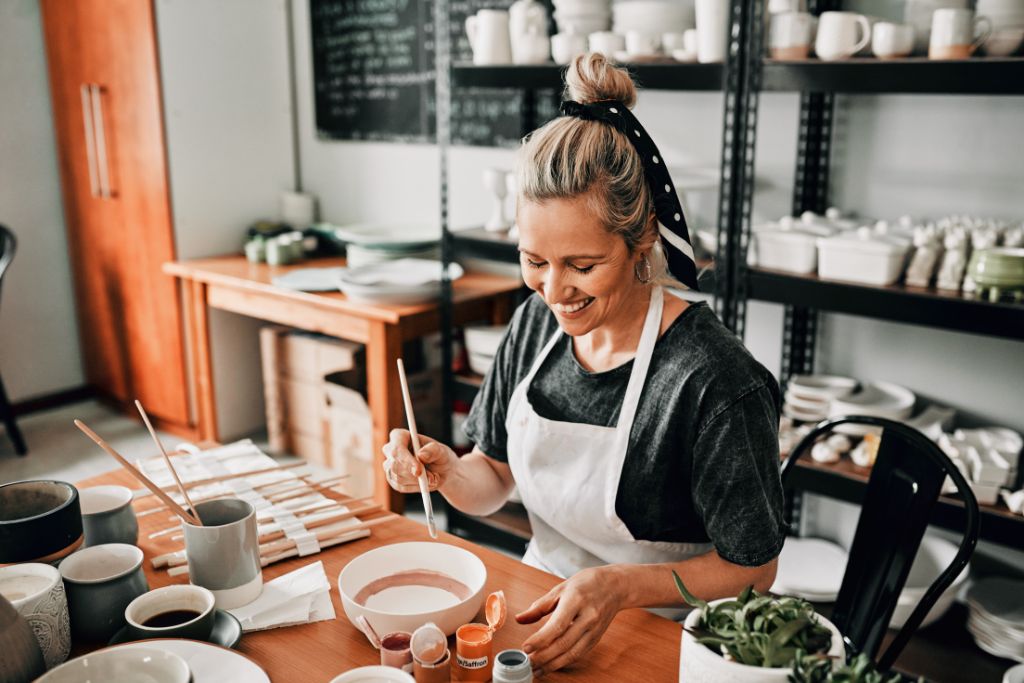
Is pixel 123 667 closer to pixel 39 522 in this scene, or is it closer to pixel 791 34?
pixel 39 522

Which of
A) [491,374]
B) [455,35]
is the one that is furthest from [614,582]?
[455,35]

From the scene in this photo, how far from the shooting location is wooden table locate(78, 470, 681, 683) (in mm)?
1073

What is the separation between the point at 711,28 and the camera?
2230 mm

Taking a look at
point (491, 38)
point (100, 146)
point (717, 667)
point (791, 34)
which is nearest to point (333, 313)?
point (491, 38)

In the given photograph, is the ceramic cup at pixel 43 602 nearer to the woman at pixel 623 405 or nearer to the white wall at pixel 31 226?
the woman at pixel 623 405

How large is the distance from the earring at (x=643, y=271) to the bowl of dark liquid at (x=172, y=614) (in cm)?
78

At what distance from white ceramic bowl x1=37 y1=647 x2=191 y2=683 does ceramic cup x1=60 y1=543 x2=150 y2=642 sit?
0.48 feet

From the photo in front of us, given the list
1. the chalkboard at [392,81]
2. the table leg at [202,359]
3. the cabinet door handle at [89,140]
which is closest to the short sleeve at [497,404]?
the chalkboard at [392,81]

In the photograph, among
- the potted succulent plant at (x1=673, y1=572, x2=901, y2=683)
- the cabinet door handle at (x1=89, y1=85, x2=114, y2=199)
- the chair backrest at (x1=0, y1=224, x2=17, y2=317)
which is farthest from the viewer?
the cabinet door handle at (x1=89, y1=85, x2=114, y2=199)

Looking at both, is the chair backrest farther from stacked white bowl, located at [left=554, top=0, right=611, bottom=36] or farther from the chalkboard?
stacked white bowl, located at [left=554, top=0, right=611, bottom=36]

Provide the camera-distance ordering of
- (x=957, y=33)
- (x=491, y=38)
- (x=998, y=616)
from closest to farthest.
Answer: (x=957, y=33), (x=998, y=616), (x=491, y=38)

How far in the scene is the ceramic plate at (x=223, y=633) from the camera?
3.51 feet

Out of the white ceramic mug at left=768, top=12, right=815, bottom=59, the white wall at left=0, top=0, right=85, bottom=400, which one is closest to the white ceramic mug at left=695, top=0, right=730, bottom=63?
the white ceramic mug at left=768, top=12, right=815, bottom=59

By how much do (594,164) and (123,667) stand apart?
88 centimetres
